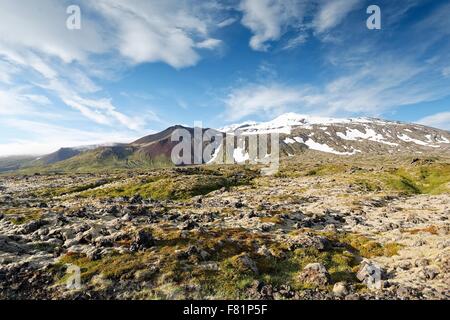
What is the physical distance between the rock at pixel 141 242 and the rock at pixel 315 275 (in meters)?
14.9

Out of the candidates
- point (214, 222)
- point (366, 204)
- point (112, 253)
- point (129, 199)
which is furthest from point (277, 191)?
point (112, 253)

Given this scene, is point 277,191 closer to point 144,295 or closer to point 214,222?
point 214,222

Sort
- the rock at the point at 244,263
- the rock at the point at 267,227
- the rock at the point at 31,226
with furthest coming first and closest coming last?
the rock at the point at 267,227 < the rock at the point at 31,226 < the rock at the point at 244,263

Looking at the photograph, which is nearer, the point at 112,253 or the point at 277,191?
the point at 112,253

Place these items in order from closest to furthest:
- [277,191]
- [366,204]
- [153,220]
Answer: [153,220] < [366,204] < [277,191]

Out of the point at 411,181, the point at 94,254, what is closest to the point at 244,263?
the point at 94,254

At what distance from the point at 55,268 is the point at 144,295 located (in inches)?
363

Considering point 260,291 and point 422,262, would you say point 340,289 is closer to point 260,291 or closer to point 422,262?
point 260,291

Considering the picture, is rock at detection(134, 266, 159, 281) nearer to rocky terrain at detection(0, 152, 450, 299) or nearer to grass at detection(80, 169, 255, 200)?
rocky terrain at detection(0, 152, 450, 299)

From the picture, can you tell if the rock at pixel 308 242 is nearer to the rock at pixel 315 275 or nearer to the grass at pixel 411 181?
the rock at pixel 315 275

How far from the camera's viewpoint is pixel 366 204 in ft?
226

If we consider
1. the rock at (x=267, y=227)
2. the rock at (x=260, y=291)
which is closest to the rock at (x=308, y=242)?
the rock at (x=267, y=227)

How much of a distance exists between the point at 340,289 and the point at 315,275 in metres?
2.53

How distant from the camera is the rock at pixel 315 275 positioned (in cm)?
2641
